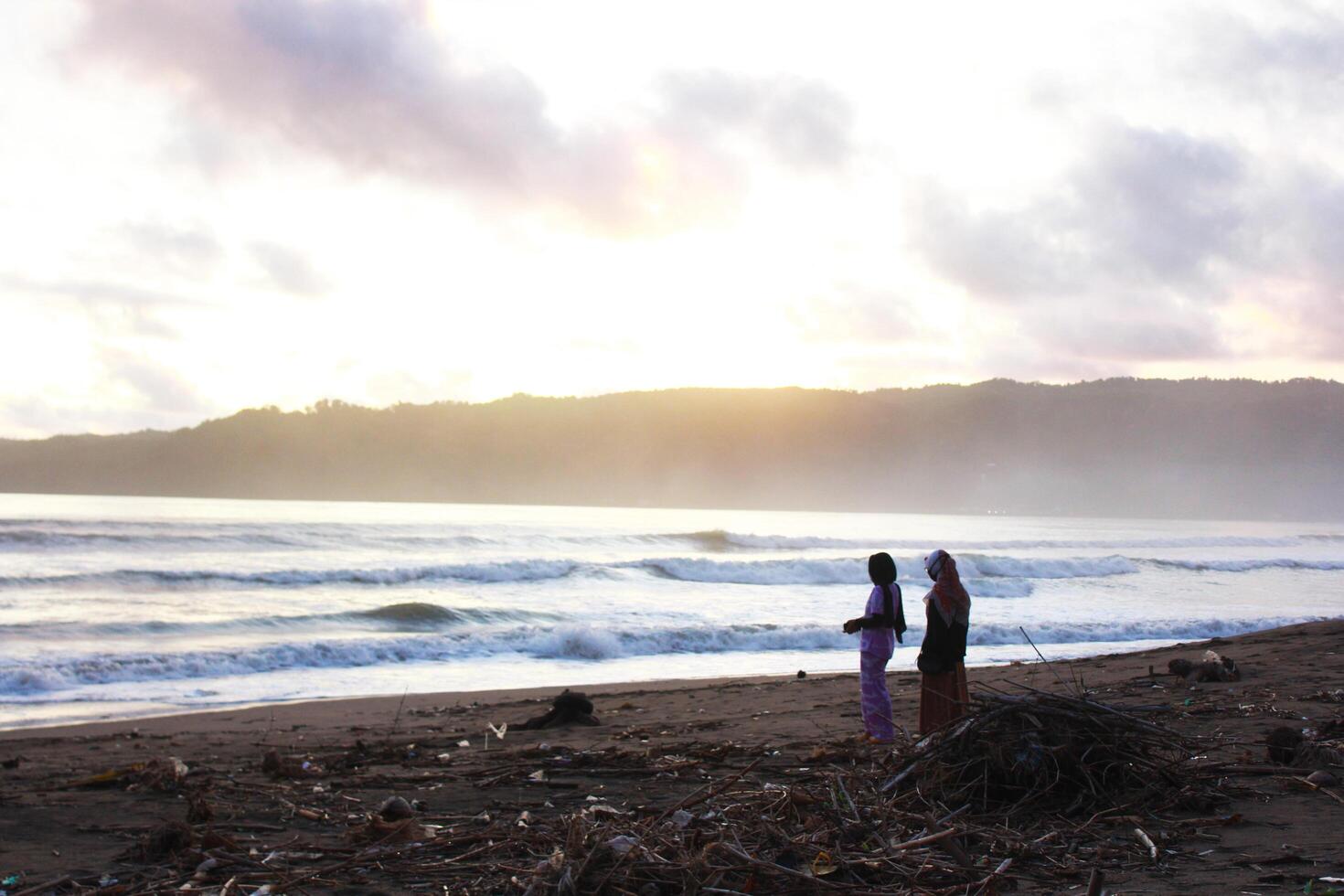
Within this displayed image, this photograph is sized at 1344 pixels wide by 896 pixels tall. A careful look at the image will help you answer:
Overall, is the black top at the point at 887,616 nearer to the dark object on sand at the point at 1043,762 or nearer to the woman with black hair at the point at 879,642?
the woman with black hair at the point at 879,642

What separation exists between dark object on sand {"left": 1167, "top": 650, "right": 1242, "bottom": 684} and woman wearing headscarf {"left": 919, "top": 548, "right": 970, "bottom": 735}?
3.89 m

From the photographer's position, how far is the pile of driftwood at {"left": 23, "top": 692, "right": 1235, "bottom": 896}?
3770 mm

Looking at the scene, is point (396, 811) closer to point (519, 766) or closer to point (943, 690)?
point (519, 766)

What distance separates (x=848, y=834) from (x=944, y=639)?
3434mm

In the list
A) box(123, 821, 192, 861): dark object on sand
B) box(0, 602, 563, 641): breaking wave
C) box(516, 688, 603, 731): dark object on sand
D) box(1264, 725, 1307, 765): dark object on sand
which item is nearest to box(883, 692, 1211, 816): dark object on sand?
box(1264, 725, 1307, 765): dark object on sand

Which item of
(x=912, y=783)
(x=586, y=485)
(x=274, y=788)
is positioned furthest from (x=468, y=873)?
(x=586, y=485)

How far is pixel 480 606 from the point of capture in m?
23.6

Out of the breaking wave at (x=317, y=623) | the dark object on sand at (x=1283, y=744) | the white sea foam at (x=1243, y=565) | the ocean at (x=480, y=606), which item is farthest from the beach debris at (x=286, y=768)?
the white sea foam at (x=1243, y=565)

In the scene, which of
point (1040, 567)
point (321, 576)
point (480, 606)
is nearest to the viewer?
point (480, 606)

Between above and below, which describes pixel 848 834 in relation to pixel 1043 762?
below

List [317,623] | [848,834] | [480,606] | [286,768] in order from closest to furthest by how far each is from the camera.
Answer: [848,834]
[286,768]
[317,623]
[480,606]

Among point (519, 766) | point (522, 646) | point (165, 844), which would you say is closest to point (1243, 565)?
Result: point (522, 646)

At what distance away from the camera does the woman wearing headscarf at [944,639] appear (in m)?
7.39

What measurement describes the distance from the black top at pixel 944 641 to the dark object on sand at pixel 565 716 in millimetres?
3445
